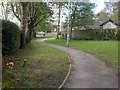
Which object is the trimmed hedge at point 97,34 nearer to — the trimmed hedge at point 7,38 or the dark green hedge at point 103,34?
the dark green hedge at point 103,34

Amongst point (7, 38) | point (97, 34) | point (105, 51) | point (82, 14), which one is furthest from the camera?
point (97, 34)

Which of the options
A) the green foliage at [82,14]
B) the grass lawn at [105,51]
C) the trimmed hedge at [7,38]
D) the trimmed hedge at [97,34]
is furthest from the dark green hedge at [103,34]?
the trimmed hedge at [7,38]

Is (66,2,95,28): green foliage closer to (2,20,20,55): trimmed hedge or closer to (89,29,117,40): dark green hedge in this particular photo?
(89,29,117,40): dark green hedge

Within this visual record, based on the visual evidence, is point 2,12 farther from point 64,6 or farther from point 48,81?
point 48,81

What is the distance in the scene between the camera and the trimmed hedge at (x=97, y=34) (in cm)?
2195

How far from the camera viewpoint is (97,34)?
2402 cm

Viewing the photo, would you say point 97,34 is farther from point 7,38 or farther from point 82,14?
point 7,38

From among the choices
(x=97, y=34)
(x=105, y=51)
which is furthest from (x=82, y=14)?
(x=105, y=51)

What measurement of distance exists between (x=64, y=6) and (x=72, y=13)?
2.01m

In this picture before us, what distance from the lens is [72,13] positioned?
898 inches

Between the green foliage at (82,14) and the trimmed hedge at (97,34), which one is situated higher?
the green foliage at (82,14)

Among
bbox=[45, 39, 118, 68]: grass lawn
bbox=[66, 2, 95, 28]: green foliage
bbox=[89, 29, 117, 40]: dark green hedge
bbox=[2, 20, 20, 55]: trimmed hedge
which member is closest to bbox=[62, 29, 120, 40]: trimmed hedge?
bbox=[89, 29, 117, 40]: dark green hedge

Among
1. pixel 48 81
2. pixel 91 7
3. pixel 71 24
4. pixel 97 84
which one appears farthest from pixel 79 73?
pixel 91 7

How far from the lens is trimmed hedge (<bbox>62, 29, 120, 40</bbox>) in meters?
21.9
